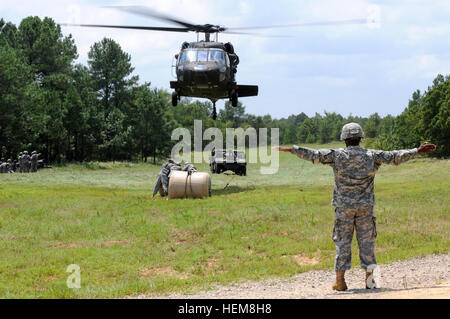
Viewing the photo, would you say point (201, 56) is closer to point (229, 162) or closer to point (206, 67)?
point (206, 67)

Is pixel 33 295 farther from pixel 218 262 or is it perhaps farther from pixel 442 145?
pixel 442 145

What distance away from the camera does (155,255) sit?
13.4 metres

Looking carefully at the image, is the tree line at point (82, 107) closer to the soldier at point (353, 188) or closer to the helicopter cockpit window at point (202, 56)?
the helicopter cockpit window at point (202, 56)

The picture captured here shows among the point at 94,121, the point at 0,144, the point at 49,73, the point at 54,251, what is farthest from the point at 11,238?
the point at 94,121

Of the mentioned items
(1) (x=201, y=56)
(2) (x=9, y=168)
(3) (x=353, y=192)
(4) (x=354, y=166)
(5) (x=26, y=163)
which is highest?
(1) (x=201, y=56)

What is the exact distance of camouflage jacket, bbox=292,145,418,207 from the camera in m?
7.92

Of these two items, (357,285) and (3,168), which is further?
(3,168)

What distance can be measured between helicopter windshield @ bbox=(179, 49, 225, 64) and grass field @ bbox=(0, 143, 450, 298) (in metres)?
5.60

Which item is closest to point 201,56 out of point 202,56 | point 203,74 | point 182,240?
point 202,56

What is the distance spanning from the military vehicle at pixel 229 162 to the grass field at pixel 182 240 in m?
23.4

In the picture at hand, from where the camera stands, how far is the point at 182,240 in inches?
600

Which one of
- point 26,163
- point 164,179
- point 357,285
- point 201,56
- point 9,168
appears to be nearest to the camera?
point 357,285

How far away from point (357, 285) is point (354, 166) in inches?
90.6

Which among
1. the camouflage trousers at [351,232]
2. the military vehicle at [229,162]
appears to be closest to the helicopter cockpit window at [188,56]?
the camouflage trousers at [351,232]
